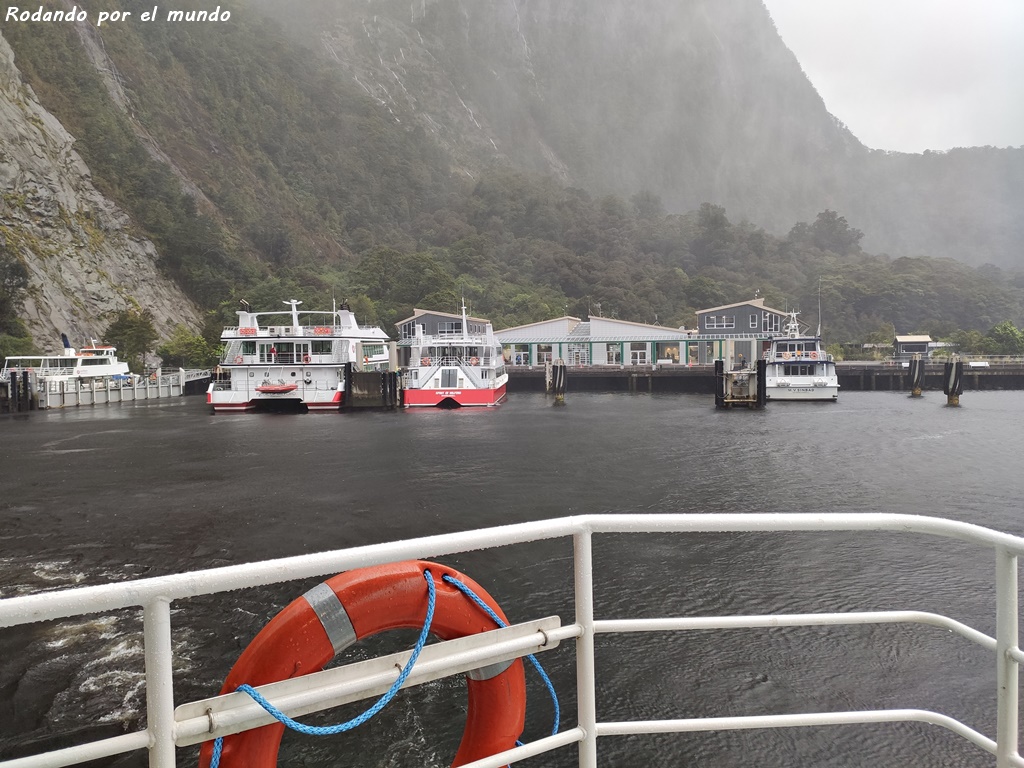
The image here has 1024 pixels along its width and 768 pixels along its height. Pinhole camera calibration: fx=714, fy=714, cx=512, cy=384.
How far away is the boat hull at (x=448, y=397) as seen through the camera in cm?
4194

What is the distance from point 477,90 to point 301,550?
7775 inches

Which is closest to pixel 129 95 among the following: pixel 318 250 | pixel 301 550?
pixel 318 250

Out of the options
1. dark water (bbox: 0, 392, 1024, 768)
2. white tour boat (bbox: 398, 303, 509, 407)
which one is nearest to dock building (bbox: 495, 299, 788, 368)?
white tour boat (bbox: 398, 303, 509, 407)

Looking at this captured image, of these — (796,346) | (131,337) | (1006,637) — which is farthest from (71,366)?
(1006,637)

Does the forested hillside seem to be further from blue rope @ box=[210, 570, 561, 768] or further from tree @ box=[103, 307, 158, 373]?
blue rope @ box=[210, 570, 561, 768]

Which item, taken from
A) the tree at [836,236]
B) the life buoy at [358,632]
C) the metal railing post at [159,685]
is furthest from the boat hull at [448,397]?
the tree at [836,236]

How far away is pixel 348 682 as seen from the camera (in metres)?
1.95

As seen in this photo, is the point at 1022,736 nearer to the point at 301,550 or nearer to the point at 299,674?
the point at 299,674

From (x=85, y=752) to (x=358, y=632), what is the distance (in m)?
0.77

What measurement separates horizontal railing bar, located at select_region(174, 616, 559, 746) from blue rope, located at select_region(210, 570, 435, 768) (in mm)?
21

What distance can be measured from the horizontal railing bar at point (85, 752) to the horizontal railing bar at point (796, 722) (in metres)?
1.33

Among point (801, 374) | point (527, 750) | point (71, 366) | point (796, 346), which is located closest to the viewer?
point (527, 750)

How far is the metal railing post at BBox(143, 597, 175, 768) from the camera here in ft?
5.52

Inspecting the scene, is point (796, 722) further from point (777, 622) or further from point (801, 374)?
point (801, 374)
